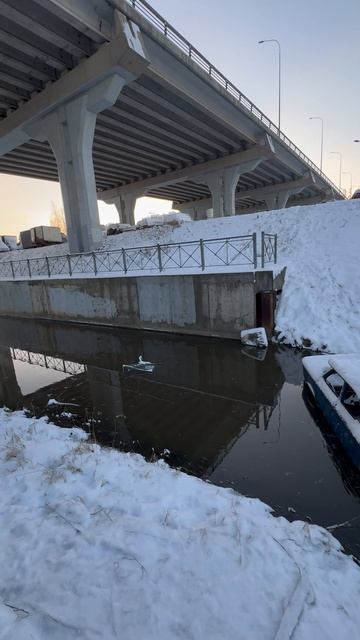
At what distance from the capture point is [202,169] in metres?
29.8

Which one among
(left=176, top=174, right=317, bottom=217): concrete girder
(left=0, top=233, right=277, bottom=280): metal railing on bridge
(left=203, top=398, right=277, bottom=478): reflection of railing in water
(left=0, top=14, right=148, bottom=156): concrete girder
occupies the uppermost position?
(left=0, top=14, right=148, bottom=156): concrete girder

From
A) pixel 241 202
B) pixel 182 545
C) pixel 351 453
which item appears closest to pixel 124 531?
pixel 182 545

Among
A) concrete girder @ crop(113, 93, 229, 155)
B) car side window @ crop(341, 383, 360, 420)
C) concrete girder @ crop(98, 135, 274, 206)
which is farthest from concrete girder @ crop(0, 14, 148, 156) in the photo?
car side window @ crop(341, 383, 360, 420)

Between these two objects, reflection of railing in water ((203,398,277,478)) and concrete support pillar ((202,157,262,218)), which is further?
concrete support pillar ((202,157,262,218))

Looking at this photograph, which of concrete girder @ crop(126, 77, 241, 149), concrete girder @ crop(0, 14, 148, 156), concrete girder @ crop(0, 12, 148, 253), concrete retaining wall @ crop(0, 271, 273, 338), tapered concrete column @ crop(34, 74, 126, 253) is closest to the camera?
concrete retaining wall @ crop(0, 271, 273, 338)

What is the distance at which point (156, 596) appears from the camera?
2240mm

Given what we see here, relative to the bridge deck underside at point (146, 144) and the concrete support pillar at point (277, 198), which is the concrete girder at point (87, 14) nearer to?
the bridge deck underside at point (146, 144)

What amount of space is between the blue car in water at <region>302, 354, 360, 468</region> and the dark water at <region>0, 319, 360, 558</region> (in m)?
0.32

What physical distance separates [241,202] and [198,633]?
56.7 meters

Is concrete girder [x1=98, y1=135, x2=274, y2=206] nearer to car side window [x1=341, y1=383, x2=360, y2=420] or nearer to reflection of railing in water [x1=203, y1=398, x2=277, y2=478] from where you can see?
reflection of railing in water [x1=203, y1=398, x2=277, y2=478]

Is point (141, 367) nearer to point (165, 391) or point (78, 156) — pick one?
point (165, 391)

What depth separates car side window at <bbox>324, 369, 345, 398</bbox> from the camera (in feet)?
16.4

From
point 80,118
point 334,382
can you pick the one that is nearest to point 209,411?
point 334,382

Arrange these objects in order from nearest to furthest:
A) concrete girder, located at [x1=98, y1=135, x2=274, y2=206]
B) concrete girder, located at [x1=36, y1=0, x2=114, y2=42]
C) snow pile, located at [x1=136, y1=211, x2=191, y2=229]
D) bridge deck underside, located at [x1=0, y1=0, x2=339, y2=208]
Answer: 1. concrete girder, located at [x1=36, y1=0, x2=114, y2=42]
2. bridge deck underside, located at [x1=0, y1=0, x2=339, y2=208]
3. snow pile, located at [x1=136, y1=211, x2=191, y2=229]
4. concrete girder, located at [x1=98, y1=135, x2=274, y2=206]
